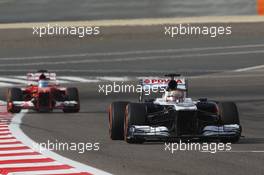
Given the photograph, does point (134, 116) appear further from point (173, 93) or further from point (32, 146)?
point (32, 146)

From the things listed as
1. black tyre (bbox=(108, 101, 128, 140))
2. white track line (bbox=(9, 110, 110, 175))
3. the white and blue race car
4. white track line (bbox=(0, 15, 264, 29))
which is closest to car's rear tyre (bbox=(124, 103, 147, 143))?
the white and blue race car

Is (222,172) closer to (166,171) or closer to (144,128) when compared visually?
(166,171)

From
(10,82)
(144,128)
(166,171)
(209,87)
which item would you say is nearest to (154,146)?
Answer: (144,128)

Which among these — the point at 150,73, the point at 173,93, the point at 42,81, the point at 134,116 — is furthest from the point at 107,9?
the point at 134,116

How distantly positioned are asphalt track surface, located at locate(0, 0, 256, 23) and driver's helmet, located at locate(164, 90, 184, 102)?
31.6 metres

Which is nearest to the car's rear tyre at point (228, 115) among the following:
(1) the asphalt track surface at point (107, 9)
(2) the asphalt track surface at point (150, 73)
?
(2) the asphalt track surface at point (150, 73)

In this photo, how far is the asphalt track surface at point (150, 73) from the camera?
14742 mm

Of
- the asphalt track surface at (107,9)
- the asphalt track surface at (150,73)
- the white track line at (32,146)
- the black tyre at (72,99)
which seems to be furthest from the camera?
the asphalt track surface at (107,9)

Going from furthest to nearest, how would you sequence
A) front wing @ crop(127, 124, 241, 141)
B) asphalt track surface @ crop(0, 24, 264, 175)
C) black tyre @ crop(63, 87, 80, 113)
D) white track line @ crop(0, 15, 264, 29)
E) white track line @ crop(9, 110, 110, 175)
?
1. white track line @ crop(0, 15, 264, 29)
2. black tyre @ crop(63, 87, 80, 113)
3. front wing @ crop(127, 124, 241, 141)
4. asphalt track surface @ crop(0, 24, 264, 175)
5. white track line @ crop(9, 110, 110, 175)

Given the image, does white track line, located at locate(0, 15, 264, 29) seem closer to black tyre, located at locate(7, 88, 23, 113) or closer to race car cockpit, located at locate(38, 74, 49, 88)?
black tyre, located at locate(7, 88, 23, 113)

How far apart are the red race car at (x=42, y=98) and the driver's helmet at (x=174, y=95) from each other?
7.40 metres

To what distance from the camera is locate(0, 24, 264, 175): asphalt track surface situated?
1474cm

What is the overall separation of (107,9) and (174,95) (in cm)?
3292

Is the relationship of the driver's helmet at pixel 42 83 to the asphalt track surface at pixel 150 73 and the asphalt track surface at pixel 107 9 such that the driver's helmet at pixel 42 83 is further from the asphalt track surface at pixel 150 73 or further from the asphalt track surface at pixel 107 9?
the asphalt track surface at pixel 107 9
